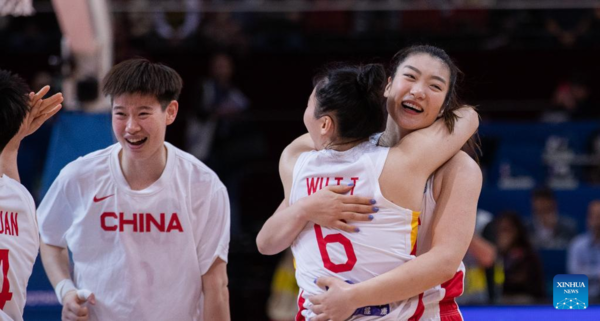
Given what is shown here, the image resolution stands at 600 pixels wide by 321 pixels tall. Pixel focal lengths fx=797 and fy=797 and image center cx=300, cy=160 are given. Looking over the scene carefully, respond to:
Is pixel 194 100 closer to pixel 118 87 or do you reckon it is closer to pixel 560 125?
pixel 560 125

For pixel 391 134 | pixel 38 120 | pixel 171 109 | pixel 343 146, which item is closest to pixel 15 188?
pixel 38 120

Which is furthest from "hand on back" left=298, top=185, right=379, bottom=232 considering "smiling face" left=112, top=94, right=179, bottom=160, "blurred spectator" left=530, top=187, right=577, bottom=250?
"blurred spectator" left=530, top=187, right=577, bottom=250

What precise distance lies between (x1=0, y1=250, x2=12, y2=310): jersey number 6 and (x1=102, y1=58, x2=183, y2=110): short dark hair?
0.82 m

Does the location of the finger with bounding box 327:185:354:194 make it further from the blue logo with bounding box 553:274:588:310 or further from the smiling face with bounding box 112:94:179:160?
the blue logo with bounding box 553:274:588:310

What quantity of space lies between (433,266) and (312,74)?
7517mm

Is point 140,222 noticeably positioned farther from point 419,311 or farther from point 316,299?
point 419,311

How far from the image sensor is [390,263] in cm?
312

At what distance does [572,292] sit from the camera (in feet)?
13.3

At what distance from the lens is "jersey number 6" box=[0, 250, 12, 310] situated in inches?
125

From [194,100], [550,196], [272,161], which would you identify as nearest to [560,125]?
[550,196]

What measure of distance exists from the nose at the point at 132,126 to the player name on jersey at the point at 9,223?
0.58m

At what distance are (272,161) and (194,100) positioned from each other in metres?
1.36

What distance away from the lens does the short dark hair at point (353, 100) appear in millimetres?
3209

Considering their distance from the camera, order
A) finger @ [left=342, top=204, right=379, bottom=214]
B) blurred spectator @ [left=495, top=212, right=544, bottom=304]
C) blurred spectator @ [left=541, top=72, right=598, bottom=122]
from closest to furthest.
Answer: finger @ [left=342, top=204, right=379, bottom=214] → blurred spectator @ [left=495, top=212, right=544, bottom=304] → blurred spectator @ [left=541, top=72, right=598, bottom=122]
